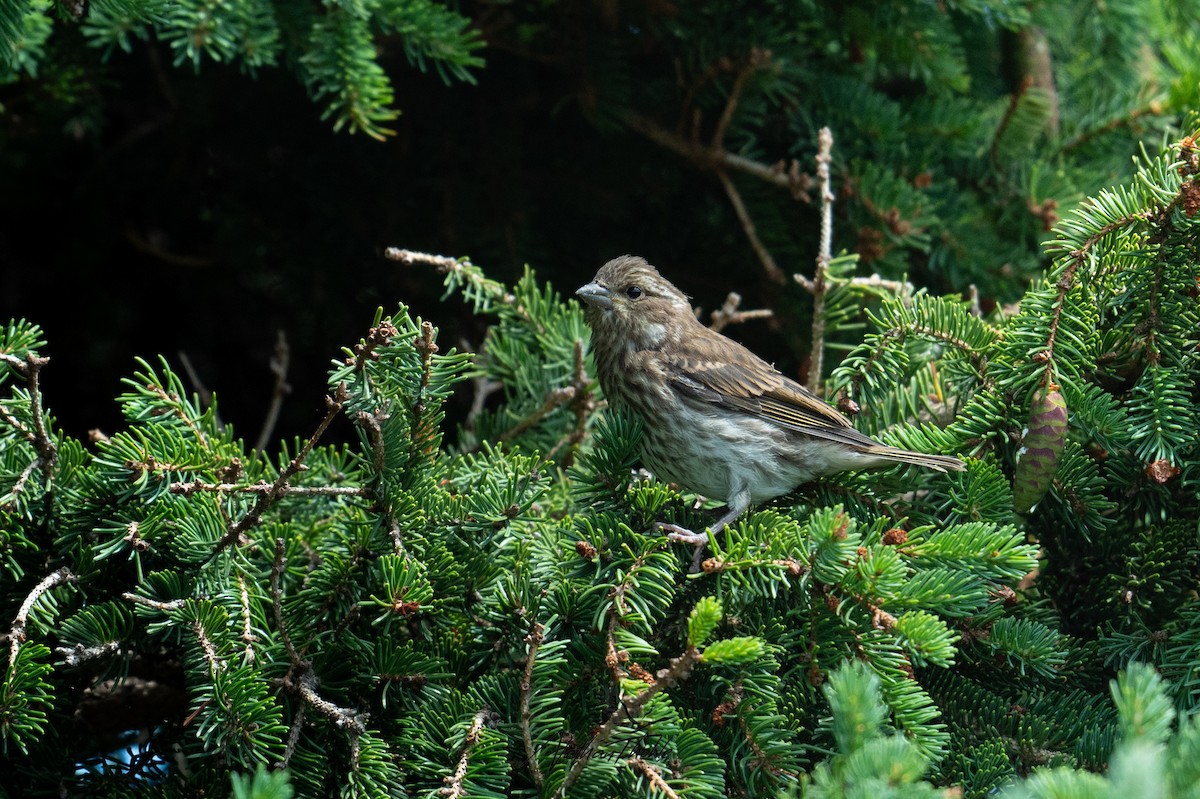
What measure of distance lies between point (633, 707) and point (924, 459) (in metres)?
1.13

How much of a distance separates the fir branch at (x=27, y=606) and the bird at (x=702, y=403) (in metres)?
1.62

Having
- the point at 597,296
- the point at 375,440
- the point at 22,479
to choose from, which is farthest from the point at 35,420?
the point at 597,296

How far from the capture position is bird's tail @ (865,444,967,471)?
104 inches

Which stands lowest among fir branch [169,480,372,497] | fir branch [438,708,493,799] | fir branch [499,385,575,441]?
fir branch [438,708,493,799]

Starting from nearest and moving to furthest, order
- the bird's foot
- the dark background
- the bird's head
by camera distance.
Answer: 1. the bird's foot
2. the bird's head
3. the dark background

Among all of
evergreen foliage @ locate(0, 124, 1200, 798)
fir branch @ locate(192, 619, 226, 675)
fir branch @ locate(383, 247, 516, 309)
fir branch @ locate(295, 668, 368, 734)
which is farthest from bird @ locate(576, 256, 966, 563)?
fir branch @ locate(192, 619, 226, 675)

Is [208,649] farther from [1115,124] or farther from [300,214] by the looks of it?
[1115,124]

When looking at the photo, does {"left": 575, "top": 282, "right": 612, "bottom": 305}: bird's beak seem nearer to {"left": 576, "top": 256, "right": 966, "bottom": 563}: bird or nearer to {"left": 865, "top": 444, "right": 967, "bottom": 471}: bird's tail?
{"left": 576, "top": 256, "right": 966, "bottom": 563}: bird

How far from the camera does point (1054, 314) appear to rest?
2568mm

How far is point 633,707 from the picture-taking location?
190cm

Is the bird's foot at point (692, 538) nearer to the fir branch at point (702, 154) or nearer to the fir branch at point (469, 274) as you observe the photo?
the fir branch at point (469, 274)

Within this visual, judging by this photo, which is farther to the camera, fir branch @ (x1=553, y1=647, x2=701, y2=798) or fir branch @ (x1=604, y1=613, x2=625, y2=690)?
fir branch @ (x1=604, y1=613, x2=625, y2=690)

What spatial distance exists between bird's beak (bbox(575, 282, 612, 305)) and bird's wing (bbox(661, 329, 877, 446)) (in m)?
0.28

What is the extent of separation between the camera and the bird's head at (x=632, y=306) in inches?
146
